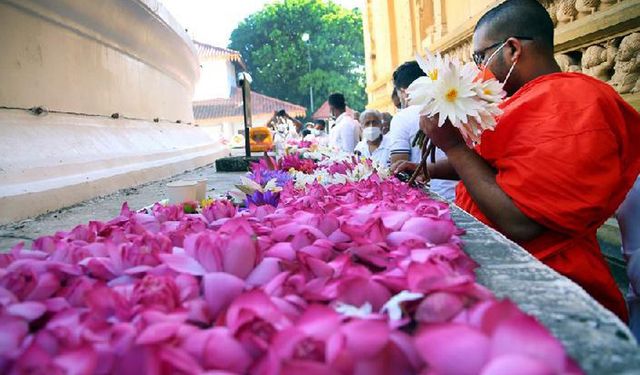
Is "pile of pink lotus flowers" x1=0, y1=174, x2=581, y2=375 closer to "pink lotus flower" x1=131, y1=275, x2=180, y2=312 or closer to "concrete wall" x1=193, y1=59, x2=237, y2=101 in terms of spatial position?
"pink lotus flower" x1=131, y1=275, x2=180, y2=312

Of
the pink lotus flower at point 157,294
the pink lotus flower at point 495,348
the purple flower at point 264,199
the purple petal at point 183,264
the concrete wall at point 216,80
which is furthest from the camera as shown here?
the concrete wall at point 216,80

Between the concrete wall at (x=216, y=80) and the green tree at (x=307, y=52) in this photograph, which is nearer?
the concrete wall at (x=216, y=80)

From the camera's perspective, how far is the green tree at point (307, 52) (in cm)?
3741

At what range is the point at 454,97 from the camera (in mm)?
1611

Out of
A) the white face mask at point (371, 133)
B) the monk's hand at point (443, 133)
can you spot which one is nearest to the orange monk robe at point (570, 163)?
the monk's hand at point (443, 133)

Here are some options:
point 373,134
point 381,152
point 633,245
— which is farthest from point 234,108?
point 633,245

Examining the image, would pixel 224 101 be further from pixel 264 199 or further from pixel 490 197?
pixel 490 197

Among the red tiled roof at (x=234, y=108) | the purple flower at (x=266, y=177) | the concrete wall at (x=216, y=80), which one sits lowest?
the purple flower at (x=266, y=177)

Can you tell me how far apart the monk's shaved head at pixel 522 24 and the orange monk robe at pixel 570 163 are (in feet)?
0.98

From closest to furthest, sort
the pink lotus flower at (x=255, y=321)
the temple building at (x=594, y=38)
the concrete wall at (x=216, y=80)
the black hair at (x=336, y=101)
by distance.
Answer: the pink lotus flower at (x=255, y=321)
the temple building at (x=594, y=38)
the black hair at (x=336, y=101)
the concrete wall at (x=216, y=80)

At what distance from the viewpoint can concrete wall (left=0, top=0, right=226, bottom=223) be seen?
2328 mm

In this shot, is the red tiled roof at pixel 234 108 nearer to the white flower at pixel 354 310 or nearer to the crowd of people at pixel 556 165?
the crowd of people at pixel 556 165

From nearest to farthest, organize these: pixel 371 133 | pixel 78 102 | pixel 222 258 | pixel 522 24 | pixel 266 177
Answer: pixel 222 258 → pixel 522 24 → pixel 266 177 → pixel 78 102 → pixel 371 133

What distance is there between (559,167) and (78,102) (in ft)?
9.00
